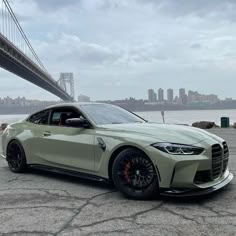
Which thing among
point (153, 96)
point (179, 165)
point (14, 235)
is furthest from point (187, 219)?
point (153, 96)

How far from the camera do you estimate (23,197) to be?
5520 mm

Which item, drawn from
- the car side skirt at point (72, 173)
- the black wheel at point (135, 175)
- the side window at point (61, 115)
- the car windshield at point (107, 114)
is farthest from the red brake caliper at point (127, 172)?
the side window at point (61, 115)

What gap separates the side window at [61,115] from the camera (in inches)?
253

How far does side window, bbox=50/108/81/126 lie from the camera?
21.1 feet

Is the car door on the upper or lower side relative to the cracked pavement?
upper

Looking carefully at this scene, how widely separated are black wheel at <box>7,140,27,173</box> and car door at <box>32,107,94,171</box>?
0.62 meters

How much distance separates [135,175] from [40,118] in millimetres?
2695

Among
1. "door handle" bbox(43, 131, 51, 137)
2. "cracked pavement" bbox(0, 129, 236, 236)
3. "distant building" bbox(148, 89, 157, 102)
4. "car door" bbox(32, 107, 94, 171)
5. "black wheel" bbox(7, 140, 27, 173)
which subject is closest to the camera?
"cracked pavement" bbox(0, 129, 236, 236)

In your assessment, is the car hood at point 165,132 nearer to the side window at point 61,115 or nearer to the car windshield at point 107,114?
the car windshield at point 107,114

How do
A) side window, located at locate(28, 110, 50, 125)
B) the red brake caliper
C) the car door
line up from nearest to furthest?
the red brake caliper → the car door → side window, located at locate(28, 110, 50, 125)

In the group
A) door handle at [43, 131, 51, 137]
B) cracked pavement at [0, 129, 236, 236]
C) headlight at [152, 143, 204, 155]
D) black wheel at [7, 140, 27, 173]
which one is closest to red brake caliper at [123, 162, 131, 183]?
cracked pavement at [0, 129, 236, 236]

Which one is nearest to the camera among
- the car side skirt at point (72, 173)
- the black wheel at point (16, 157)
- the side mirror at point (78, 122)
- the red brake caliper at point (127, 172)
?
the red brake caliper at point (127, 172)

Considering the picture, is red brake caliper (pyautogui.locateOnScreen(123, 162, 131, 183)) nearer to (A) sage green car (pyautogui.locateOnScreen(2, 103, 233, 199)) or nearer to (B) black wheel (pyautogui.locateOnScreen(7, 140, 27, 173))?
(A) sage green car (pyautogui.locateOnScreen(2, 103, 233, 199))

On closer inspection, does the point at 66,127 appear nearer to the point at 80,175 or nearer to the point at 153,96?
the point at 80,175
